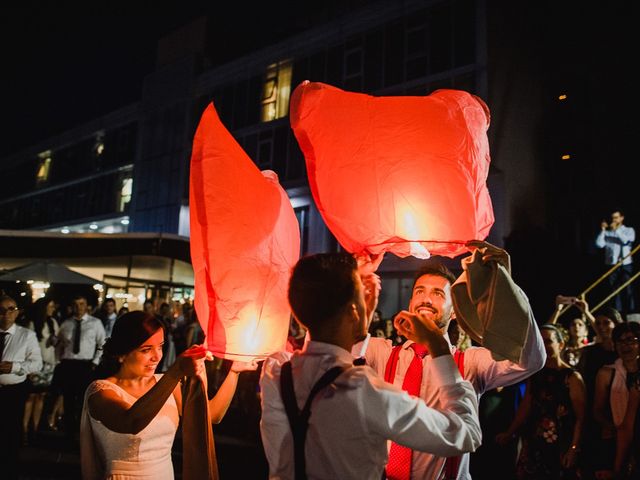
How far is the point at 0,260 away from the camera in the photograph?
49.8 feet

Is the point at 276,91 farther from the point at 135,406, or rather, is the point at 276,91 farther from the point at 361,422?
the point at 361,422

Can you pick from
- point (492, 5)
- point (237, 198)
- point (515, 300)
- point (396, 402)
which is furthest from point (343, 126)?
point (492, 5)

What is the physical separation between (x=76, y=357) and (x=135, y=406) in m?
6.57

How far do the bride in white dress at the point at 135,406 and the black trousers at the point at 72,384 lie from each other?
578 cm

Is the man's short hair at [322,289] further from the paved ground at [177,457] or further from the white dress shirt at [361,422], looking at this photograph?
the paved ground at [177,457]

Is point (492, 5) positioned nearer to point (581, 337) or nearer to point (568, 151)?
point (568, 151)

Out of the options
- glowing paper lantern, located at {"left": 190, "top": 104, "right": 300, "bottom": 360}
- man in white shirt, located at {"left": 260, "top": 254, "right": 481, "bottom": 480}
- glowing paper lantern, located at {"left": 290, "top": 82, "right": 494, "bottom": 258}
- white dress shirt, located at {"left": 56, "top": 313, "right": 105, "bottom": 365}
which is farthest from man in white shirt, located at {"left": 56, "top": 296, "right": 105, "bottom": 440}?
man in white shirt, located at {"left": 260, "top": 254, "right": 481, "bottom": 480}

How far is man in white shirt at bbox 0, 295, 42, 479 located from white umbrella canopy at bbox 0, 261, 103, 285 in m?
5.05

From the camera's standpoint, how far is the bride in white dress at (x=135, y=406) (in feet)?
7.43

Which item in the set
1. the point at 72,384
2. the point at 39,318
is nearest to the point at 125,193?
the point at 39,318

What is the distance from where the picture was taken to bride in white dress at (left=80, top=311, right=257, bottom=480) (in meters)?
2.26

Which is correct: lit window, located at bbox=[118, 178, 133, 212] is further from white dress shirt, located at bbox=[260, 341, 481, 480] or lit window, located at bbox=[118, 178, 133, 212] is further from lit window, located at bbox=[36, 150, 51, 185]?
white dress shirt, located at bbox=[260, 341, 481, 480]

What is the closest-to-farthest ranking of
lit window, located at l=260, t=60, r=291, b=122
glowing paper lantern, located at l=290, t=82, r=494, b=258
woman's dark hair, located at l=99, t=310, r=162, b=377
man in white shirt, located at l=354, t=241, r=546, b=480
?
man in white shirt, located at l=354, t=241, r=546, b=480 → glowing paper lantern, located at l=290, t=82, r=494, b=258 → woman's dark hair, located at l=99, t=310, r=162, b=377 → lit window, located at l=260, t=60, r=291, b=122

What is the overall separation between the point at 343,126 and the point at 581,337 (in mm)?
5818
